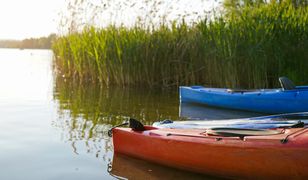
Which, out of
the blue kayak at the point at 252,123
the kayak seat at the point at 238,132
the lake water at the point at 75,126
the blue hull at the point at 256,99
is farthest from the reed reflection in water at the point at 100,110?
the kayak seat at the point at 238,132

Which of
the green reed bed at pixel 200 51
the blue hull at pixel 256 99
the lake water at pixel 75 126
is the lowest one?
the lake water at pixel 75 126

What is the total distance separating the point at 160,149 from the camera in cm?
420

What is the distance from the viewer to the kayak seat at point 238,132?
3.79m

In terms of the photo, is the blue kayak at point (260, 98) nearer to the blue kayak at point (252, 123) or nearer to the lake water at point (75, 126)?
the lake water at point (75, 126)

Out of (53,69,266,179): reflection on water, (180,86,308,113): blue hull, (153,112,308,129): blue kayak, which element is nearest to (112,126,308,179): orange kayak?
(53,69,266,179): reflection on water

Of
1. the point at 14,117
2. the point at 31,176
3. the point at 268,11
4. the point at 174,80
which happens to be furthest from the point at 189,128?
the point at 174,80

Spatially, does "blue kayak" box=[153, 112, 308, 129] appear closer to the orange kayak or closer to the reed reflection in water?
the orange kayak

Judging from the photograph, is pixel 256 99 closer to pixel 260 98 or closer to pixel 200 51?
pixel 260 98

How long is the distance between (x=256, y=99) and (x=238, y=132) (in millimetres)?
3695

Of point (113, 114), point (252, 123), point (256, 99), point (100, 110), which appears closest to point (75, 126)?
point (113, 114)

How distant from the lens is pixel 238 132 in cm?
388

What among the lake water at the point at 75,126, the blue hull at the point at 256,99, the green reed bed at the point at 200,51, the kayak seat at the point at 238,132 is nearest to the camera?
the kayak seat at the point at 238,132

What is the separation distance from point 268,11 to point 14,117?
5.23 m

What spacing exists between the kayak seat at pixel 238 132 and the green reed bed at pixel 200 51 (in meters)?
5.03
